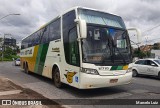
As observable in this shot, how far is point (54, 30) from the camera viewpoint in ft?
37.7

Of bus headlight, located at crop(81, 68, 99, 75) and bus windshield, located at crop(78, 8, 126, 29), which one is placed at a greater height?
bus windshield, located at crop(78, 8, 126, 29)

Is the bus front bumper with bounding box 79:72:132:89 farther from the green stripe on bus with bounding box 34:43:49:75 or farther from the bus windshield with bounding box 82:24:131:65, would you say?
the green stripe on bus with bounding box 34:43:49:75

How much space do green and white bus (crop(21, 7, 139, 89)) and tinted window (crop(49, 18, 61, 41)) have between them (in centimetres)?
10

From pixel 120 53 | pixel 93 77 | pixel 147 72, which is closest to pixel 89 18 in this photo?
pixel 120 53

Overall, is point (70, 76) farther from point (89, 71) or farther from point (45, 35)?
point (45, 35)

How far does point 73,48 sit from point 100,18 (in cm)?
173

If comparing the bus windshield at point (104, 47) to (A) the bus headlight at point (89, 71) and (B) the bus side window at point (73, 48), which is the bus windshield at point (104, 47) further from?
(B) the bus side window at point (73, 48)

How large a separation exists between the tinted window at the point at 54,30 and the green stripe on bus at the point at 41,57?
0.80 metres

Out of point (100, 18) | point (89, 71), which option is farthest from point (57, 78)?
point (100, 18)

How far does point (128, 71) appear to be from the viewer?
919cm

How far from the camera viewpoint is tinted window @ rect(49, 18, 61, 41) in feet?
35.7

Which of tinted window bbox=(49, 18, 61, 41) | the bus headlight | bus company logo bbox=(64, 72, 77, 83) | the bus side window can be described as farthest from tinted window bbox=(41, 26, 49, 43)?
the bus headlight

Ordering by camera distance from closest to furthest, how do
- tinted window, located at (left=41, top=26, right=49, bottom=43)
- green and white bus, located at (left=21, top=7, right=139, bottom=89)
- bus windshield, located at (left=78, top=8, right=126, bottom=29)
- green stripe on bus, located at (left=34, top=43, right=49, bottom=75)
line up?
green and white bus, located at (left=21, top=7, right=139, bottom=89), bus windshield, located at (left=78, top=8, right=126, bottom=29), tinted window, located at (left=41, top=26, right=49, bottom=43), green stripe on bus, located at (left=34, top=43, right=49, bottom=75)

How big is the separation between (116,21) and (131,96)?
3310mm
